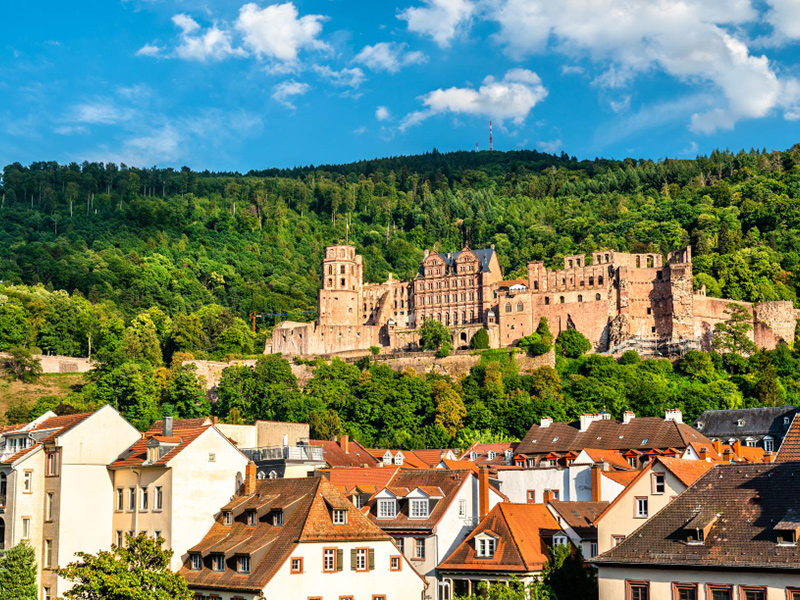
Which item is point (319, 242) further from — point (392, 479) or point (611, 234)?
point (392, 479)

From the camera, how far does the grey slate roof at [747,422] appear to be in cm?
7944

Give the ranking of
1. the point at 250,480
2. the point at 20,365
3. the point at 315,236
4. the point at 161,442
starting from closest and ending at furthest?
the point at 161,442 → the point at 250,480 → the point at 20,365 → the point at 315,236

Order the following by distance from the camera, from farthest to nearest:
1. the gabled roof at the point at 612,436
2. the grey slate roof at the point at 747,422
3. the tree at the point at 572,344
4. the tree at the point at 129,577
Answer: the tree at the point at 572,344 < the grey slate roof at the point at 747,422 < the gabled roof at the point at 612,436 < the tree at the point at 129,577

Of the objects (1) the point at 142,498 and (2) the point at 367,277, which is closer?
(1) the point at 142,498

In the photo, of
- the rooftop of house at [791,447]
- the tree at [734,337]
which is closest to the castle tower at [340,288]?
the tree at [734,337]

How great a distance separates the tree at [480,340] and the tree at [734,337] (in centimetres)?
2398

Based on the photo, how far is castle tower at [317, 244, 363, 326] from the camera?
137500 mm

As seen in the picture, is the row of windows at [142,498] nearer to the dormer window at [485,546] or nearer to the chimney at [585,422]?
the dormer window at [485,546]

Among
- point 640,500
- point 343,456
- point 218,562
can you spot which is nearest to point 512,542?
point 640,500

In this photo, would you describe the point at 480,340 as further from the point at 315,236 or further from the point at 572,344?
the point at 315,236

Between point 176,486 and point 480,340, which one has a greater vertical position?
point 480,340

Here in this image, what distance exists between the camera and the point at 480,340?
12131 cm

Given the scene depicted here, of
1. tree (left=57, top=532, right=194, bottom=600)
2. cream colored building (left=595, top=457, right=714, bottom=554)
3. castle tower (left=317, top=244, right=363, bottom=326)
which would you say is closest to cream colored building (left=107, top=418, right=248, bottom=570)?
tree (left=57, top=532, right=194, bottom=600)

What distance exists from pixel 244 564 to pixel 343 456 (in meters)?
28.7
